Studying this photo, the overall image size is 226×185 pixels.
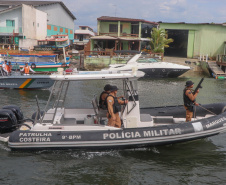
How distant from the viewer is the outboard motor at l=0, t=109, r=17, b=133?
314 inches

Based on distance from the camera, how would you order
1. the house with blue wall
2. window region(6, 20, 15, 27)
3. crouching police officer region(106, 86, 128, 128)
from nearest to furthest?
1. crouching police officer region(106, 86, 128, 128)
2. the house with blue wall
3. window region(6, 20, 15, 27)

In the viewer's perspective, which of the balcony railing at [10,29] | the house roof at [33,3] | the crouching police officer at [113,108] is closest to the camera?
the crouching police officer at [113,108]

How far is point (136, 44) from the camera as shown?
3841 cm

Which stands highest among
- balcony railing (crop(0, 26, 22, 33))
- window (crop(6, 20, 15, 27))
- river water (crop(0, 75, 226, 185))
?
window (crop(6, 20, 15, 27))

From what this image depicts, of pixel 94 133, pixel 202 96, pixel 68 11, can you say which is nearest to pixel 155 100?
pixel 202 96

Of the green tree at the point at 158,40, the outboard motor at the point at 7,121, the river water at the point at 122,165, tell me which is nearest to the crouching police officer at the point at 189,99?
the river water at the point at 122,165

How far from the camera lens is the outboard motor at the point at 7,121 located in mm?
7965

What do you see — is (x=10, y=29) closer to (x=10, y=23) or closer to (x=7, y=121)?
(x=10, y=23)

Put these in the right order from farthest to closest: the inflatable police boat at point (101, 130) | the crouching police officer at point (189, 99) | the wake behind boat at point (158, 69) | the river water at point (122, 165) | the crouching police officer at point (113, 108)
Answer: the wake behind boat at point (158, 69), the crouching police officer at point (189, 99), the crouching police officer at point (113, 108), the inflatable police boat at point (101, 130), the river water at point (122, 165)

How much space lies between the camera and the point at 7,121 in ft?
26.4

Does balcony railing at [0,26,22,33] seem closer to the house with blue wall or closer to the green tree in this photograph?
the house with blue wall

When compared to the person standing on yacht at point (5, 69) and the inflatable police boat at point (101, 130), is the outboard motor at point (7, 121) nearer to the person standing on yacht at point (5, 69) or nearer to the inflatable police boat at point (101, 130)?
the inflatable police boat at point (101, 130)

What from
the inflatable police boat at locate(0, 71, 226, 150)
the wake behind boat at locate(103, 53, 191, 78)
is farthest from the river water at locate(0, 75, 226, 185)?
the wake behind boat at locate(103, 53, 191, 78)

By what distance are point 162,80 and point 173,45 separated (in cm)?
1705
